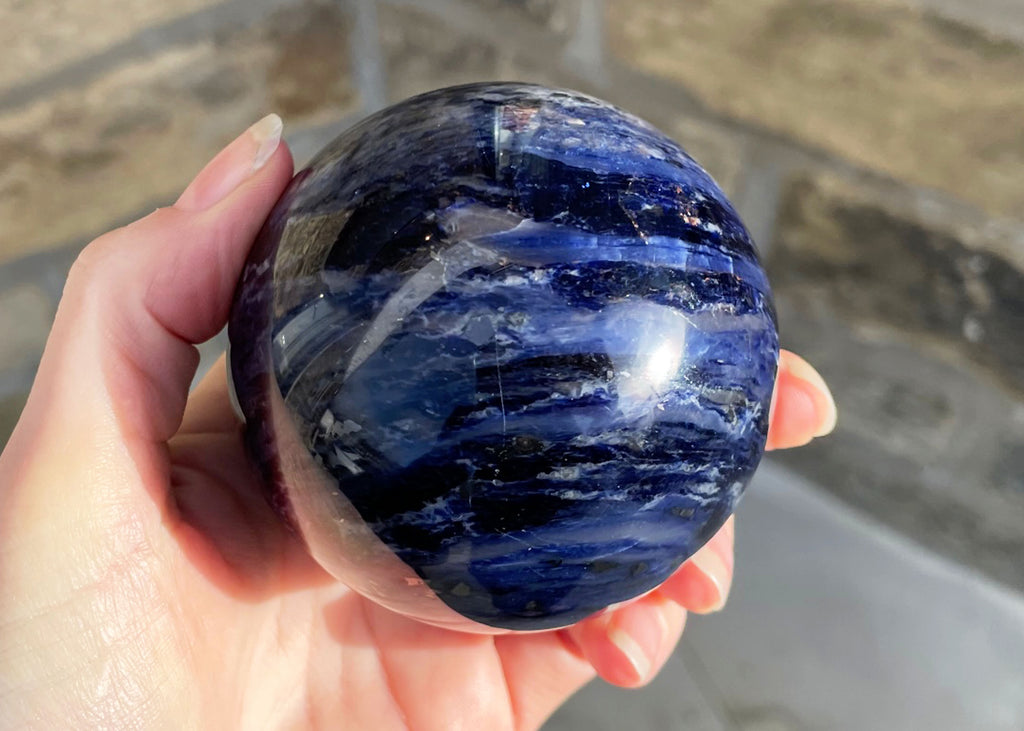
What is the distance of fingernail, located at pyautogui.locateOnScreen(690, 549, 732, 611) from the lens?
996 millimetres

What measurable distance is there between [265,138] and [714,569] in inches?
24.1

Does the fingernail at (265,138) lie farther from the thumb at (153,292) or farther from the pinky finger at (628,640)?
the pinky finger at (628,640)

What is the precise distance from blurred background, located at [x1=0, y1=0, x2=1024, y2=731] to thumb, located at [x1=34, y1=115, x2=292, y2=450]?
693mm

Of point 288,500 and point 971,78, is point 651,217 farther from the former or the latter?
point 971,78

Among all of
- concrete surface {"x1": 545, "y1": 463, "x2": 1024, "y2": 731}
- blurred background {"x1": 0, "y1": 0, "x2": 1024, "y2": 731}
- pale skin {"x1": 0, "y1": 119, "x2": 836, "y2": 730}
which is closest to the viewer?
pale skin {"x1": 0, "y1": 119, "x2": 836, "y2": 730}

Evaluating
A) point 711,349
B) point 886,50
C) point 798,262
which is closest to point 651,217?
point 711,349

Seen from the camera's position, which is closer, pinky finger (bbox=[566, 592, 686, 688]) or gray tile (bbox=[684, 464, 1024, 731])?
pinky finger (bbox=[566, 592, 686, 688])

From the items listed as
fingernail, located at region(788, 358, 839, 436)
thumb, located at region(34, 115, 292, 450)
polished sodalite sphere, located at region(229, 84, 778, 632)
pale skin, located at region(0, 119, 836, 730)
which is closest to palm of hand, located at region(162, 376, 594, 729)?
pale skin, located at region(0, 119, 836, 730)

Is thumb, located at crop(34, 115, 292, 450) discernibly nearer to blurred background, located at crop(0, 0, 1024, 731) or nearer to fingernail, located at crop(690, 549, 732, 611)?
fingernail, located at crop(690, 549, 732, 611)

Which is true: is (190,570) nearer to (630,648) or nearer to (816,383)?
(630,648)

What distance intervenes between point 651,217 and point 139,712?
583mm

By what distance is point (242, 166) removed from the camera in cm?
87

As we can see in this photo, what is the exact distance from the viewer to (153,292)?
2.74 feet

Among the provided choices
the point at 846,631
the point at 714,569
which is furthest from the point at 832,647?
the point at 714,569
